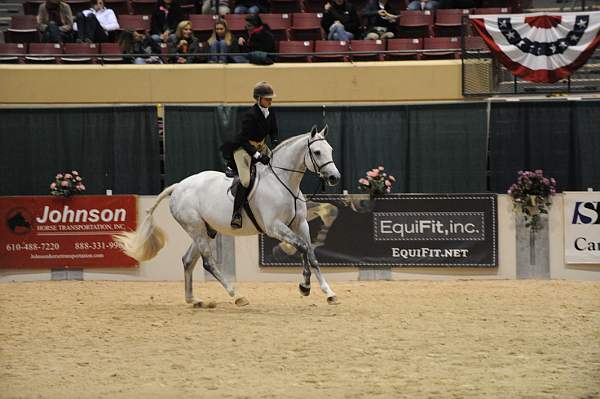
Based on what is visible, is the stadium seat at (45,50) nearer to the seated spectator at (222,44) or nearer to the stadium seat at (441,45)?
the seated spectator at (222,44)

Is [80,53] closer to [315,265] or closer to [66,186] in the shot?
[66,186]

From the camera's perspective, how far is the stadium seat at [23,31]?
76.6ft

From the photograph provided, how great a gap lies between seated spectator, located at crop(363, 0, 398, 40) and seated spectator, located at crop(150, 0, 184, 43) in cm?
417

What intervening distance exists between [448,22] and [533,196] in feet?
18.7

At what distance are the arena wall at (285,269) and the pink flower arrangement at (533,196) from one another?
0.16 m

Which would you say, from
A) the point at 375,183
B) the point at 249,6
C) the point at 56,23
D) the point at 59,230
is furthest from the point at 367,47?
the point at 59,230

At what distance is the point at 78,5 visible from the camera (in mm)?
24297

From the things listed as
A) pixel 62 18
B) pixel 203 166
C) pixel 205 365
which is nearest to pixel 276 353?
pixel 205 365

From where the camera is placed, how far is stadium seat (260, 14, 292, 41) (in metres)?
22.5

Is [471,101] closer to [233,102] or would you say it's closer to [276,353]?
[233,102]

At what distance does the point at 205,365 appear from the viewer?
412 inches

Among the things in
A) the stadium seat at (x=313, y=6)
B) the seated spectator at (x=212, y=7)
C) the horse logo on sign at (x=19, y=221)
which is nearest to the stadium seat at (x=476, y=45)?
the stadium seat at (x=313, y=6)

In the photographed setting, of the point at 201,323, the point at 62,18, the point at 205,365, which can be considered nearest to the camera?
the point at 205,365

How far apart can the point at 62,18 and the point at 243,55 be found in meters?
4.81
